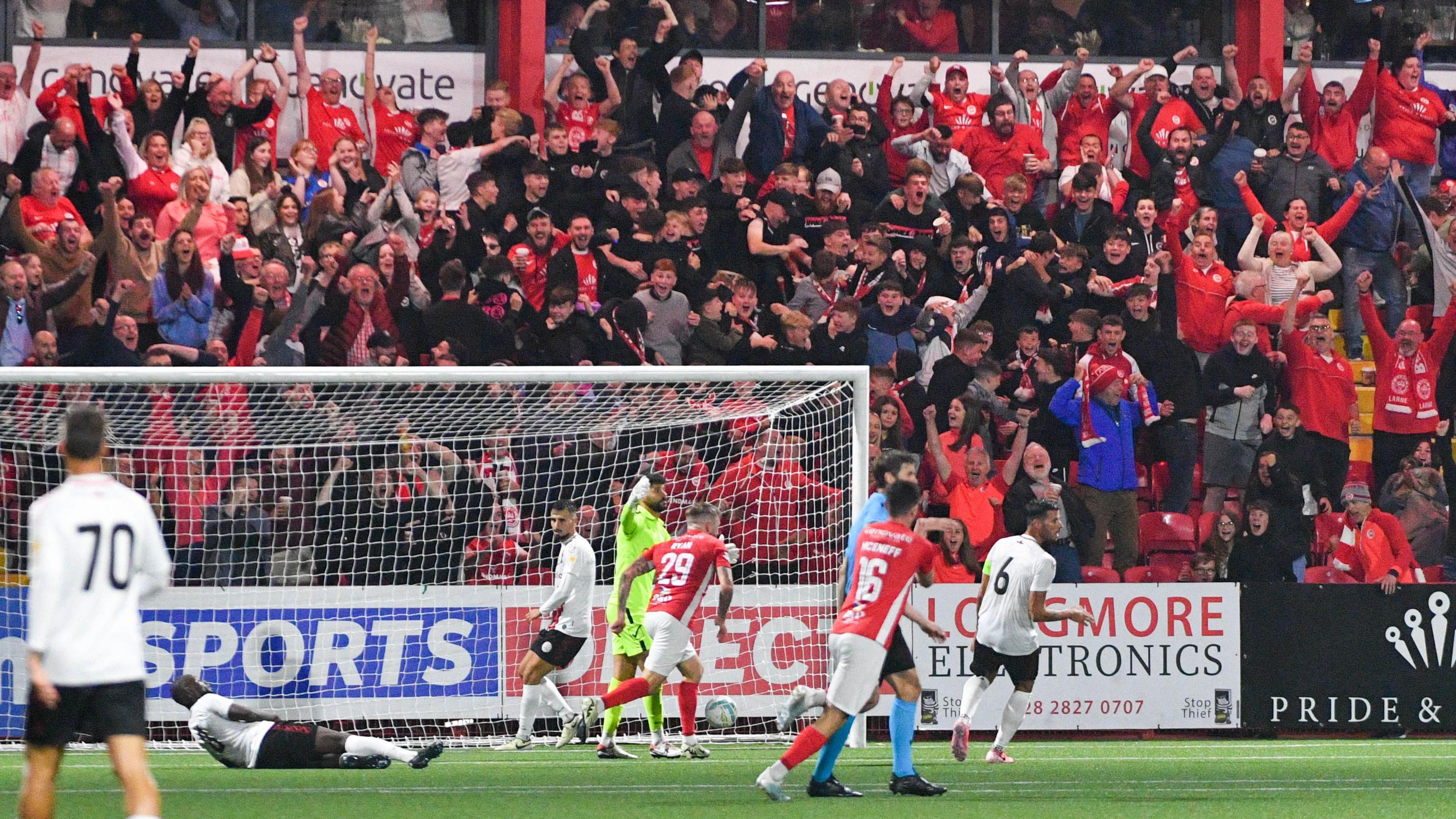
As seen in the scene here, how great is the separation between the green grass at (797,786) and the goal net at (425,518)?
0.74 metres

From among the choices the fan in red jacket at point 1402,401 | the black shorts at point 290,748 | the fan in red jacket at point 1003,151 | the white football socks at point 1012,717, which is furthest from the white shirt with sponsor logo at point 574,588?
the fan in red jacket at point 1402,401

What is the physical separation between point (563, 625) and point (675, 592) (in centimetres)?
105

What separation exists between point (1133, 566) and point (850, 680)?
239 inches

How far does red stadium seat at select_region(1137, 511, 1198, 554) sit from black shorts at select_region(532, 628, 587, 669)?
5.02 meters

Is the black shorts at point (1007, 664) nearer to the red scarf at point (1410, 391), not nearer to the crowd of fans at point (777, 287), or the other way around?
the crowd of fans at point (777, 287)

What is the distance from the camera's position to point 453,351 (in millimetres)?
13445

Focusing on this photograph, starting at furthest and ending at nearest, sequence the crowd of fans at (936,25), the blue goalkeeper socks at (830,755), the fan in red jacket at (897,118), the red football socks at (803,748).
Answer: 1. the crowd of fans at (936,25)
2. the fan in red jacket at (897,118)
3. the blue goalkeeper socks at (830,755)
4. the red football socks at (803,748)

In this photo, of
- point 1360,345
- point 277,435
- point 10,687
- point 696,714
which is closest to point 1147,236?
point 1360,345

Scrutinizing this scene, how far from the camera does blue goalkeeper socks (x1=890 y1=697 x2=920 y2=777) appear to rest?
9273 mm

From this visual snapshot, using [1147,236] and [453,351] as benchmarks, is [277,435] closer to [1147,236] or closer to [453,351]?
[453,351]

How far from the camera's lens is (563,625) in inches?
477

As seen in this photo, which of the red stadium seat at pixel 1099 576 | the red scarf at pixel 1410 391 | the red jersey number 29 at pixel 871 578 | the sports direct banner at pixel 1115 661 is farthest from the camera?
the red scarf at pixel 1410 391

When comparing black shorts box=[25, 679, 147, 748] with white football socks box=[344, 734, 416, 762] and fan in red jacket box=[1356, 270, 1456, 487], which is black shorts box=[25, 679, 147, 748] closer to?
white football socks box=[344, 734, 416, 762]

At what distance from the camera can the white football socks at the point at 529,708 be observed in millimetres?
12203
